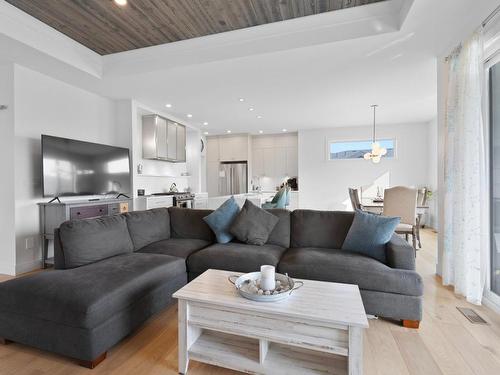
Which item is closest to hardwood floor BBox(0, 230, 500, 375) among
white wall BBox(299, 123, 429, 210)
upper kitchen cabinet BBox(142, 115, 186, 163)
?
upper kitchen cabinet BBox(142, 115, 186, 163)

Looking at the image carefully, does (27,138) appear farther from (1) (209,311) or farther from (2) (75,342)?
(1) (209,311)

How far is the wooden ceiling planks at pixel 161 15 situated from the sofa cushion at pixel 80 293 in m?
2.59

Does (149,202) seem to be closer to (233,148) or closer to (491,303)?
(233,148)

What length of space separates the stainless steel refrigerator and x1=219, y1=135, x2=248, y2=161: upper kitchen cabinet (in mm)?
186

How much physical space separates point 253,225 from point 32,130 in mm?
3271

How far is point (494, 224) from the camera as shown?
2566 mm

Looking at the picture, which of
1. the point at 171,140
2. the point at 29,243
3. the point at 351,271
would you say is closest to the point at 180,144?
the point at 171,140

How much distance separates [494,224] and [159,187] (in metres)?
5.71

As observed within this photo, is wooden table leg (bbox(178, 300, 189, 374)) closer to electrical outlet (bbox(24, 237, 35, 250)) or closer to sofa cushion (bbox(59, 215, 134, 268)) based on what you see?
sofa cushion (bbox(59, 215, 134, 268))

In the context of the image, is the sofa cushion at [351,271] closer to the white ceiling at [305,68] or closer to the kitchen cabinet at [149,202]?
the white ceiling at [305,68]

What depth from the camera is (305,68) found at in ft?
11.4

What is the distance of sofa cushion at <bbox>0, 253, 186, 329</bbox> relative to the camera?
5.09 feet

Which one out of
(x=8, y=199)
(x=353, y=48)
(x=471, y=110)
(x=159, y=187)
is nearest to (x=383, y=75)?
(x=353, y=48)

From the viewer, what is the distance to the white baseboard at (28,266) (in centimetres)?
337
